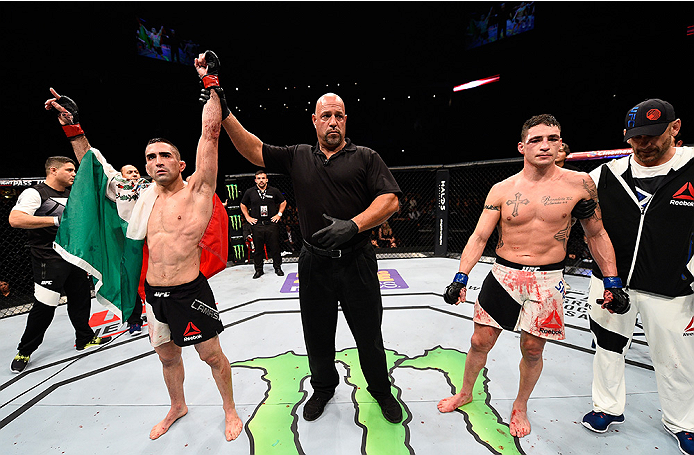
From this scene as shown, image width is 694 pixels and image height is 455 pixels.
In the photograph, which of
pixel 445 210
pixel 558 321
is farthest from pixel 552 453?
pixel 445 210

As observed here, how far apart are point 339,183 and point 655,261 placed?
5.79 ft

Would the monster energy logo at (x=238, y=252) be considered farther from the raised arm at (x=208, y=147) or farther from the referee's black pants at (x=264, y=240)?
the raised arm at (x=208, y=147)

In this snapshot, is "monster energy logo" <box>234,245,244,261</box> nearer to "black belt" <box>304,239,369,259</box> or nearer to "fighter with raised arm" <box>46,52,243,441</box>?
"fighter with raised arm" <box>46,52,243,441</box>

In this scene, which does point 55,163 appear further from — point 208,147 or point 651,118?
point 651,118

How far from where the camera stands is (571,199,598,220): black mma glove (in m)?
1.52

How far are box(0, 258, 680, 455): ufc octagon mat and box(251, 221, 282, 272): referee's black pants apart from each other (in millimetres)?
1927

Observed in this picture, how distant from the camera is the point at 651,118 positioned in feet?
4.82

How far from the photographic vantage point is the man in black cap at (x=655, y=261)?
1.50 metres

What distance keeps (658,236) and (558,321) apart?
72 cm

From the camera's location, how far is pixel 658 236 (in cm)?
155

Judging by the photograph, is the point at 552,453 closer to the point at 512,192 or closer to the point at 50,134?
the point at 512,192

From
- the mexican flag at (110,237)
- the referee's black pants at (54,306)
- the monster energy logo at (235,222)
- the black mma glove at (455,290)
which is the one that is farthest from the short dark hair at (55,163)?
the black mma glove at (455,290)

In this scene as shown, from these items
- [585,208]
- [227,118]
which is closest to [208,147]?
[227,118]

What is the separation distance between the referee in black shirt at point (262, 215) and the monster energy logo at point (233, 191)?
2.75ft
